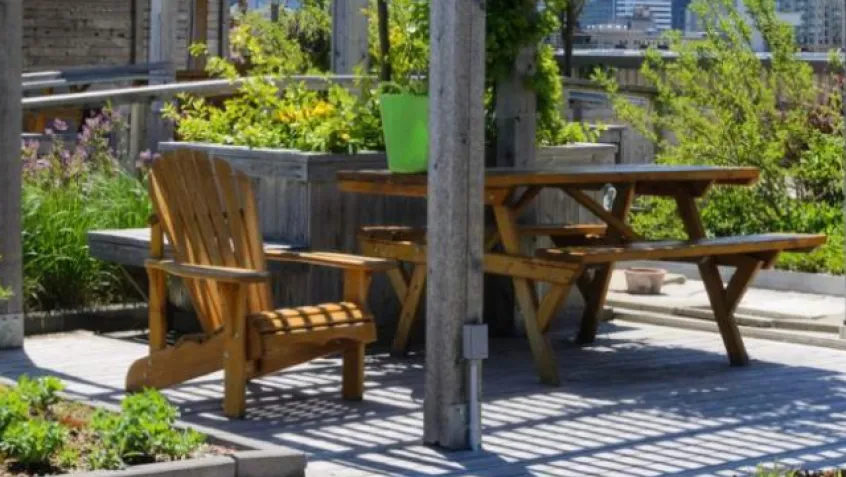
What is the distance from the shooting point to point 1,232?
8.98 m

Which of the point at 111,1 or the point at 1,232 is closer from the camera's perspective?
the point at 1,232

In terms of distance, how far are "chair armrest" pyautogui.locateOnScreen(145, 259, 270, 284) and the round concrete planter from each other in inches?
Answer: 166

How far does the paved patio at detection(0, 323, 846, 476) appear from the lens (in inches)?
262

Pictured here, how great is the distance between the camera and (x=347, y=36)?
40.3 feet

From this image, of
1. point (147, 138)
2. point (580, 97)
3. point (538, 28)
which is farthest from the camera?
point (580, 97)

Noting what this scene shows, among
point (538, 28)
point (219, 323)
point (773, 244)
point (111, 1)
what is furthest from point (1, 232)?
point (111, 1)

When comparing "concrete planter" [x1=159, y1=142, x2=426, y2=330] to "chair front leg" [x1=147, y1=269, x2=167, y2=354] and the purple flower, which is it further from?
the purple flower

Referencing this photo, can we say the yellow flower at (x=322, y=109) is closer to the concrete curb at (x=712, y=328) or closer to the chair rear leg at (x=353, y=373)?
the concrete curb at (x=712, y=328)

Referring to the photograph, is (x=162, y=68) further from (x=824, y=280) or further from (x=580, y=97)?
(x=824, y=280)

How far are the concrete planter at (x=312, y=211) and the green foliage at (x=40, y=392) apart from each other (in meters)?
2.58

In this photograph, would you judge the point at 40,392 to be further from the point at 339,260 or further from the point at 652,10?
the point at 652,10

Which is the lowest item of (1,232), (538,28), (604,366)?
(604,366)

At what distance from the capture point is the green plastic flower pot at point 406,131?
8.75 meters

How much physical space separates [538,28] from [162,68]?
922cm
